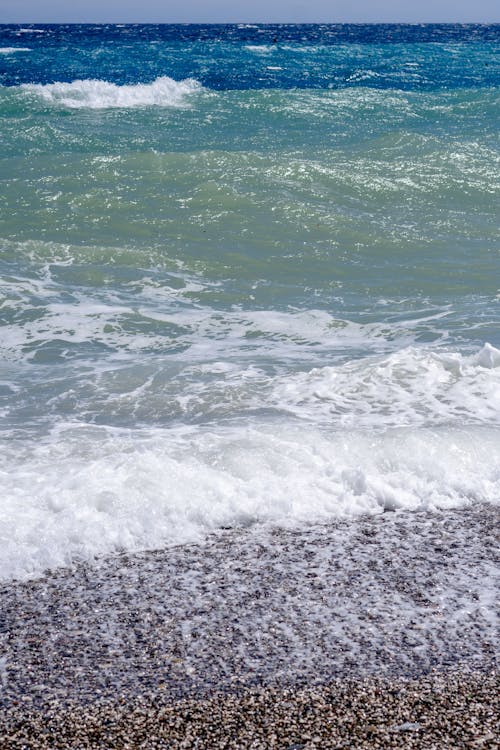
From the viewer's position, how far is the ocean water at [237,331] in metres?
4.95

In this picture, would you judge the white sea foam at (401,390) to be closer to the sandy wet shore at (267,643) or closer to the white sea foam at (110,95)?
the sandy wet shore at (267,643)

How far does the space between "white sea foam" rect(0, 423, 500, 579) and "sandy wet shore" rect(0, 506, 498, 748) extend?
0.67ft

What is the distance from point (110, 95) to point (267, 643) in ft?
81.6

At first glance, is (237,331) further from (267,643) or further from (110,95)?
(110,95)

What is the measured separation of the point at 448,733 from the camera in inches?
121

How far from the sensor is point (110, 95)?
1028 inches

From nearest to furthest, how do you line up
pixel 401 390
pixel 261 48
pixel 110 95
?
pixel 401 390 → pixel 110 95 → pixel 261 48

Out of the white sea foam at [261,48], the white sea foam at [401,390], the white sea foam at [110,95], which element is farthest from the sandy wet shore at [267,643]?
the white sea foam at [261,48]

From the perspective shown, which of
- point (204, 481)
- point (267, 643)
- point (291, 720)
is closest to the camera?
point (291, 720)

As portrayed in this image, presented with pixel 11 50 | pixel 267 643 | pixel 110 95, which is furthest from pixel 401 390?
pixel 11 50

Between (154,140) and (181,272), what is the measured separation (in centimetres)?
943

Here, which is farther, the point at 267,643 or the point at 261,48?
the point at 261,48

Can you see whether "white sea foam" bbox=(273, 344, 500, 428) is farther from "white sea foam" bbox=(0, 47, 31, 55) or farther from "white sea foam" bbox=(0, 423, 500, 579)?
"white sea foam" bbox=(0, 47, 31, 55)

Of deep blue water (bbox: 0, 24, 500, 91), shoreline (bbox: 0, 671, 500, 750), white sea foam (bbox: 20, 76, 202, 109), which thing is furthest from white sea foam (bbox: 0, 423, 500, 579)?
deep blue water (bbox: 0, 24, 500, 91)
